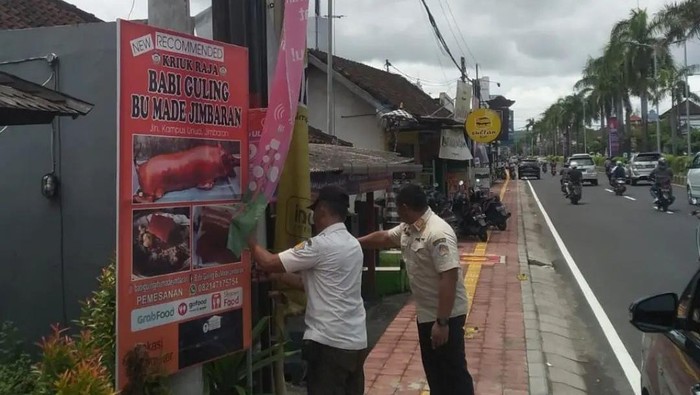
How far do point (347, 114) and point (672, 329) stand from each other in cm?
1761

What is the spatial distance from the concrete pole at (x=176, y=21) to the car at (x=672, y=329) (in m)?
2.09

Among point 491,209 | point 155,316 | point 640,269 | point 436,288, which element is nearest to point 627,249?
point 640,269

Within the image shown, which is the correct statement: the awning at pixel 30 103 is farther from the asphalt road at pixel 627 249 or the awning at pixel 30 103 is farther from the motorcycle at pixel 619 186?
the motorcycle at pixel 619 186

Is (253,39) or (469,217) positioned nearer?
(253,39)

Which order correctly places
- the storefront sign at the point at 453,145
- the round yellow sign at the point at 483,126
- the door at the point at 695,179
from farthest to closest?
the door at the point at 695,179
the storefront sign at the point at 453,145
the round yellow sign at the point at 483,126

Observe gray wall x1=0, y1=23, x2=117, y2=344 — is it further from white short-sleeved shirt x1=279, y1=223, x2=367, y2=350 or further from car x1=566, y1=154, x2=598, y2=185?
car x1=566, y1=154, x2=598, y2=185

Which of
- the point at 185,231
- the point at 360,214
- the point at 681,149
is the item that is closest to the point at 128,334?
the point at 185,231

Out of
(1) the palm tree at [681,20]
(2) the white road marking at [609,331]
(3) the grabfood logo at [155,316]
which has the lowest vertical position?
(2) the white road marking at [609,331]

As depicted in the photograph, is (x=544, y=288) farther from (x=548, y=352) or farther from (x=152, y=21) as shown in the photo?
(x=152, y=21)

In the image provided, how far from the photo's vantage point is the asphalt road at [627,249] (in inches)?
393

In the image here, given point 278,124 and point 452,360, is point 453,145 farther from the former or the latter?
point 278,124

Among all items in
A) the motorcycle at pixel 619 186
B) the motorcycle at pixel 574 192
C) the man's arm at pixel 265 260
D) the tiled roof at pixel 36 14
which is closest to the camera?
the man's arm at pixel 265 260

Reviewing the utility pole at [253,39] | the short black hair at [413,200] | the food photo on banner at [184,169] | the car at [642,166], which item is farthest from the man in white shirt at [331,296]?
the car at [642,166]

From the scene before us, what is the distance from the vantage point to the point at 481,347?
711 centimetres
